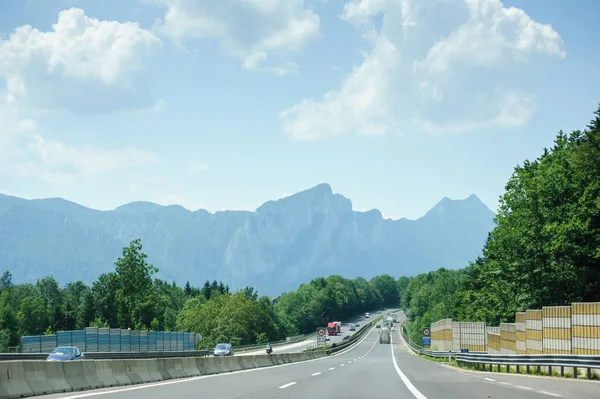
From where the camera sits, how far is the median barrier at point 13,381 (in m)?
14.4

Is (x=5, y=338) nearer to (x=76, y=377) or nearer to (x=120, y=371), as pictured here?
(x=120, y=371)

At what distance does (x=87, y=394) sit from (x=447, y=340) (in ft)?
198

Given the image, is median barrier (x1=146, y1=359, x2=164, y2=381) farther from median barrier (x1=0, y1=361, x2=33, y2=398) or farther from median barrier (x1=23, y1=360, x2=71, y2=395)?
median barrier (x1=0, y1=361, x2=33, y2=398)

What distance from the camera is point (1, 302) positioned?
17775 cm

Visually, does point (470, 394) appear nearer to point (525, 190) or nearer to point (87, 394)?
point (87, 394)

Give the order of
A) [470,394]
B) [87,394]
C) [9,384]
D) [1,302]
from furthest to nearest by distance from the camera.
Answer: [1,302] → [470,394] → [87,394] → [9,384]

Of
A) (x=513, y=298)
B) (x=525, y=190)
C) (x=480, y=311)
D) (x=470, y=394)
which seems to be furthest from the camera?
(x=480, y=311)

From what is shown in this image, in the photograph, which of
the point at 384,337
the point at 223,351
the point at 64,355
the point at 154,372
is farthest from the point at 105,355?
the point at 384,337

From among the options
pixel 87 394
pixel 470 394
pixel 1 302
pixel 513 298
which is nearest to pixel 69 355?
pixel 87 394

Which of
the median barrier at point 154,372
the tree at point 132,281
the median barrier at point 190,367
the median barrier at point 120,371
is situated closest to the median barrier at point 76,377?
the median barrier at point 120,371

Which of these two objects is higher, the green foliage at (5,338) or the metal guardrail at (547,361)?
the metal guardrail at (547,361)

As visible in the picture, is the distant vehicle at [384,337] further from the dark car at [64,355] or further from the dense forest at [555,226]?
the dark car at [64,355]

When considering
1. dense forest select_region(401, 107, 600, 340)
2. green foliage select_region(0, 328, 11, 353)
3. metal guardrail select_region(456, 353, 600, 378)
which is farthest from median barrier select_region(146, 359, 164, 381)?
green foliage select_region(0, 328, 11, 353)

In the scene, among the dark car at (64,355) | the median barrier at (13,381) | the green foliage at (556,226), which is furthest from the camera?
the green foliage at (556,226)
